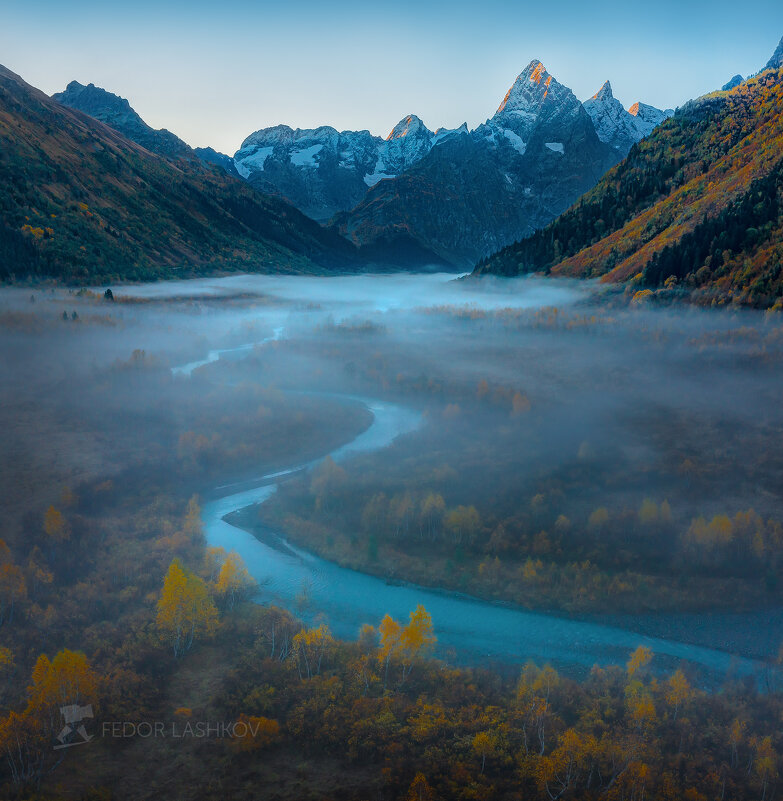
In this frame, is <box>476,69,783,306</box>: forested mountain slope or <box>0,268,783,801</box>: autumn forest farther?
<box>476,69,783,306</box>: forested mountain slope

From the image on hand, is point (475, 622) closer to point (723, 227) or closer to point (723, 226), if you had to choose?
point (723, 226)

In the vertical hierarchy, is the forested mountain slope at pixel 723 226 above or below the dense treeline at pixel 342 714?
above

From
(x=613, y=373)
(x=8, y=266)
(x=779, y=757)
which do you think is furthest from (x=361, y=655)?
(x=8, y=266)

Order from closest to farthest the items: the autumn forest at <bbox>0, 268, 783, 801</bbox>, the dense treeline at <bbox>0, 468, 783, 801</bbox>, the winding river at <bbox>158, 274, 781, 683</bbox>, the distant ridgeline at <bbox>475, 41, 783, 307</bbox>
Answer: the dense treeline at <bbox>0, 468, 783, 801</bbox> → the autumn forest at <bbox>0, 268, 783, 801</bbox> → the winding river at <bbox>158, 274, 781, 683</bbox> → the distant ridgeline at <bbox>475, 41, 783, 307</bbox>

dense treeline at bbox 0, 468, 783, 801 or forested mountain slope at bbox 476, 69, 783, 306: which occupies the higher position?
forested mountain slope at bbox 476, 69, 783, 306

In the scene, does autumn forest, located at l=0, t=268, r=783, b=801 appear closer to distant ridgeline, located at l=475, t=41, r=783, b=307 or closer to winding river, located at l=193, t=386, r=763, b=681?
winding river, located at l=193, t=386, r=763, b=681

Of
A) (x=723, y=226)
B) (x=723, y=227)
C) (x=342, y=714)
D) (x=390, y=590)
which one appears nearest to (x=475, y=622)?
(x=390, y=590)

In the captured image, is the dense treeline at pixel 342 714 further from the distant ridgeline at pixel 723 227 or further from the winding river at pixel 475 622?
the distant ridgeline at pixel 723 227

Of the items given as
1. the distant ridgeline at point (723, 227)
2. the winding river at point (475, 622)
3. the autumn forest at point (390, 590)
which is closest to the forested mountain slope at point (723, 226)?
the distant ridgeline at point (723, 227)

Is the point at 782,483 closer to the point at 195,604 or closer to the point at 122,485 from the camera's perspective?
the point at 195,604

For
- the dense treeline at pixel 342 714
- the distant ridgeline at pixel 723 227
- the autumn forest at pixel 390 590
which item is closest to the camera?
the dense treeline at pixel 342 714

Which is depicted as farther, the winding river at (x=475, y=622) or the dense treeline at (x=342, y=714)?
the winding river at (x=475, y=622)

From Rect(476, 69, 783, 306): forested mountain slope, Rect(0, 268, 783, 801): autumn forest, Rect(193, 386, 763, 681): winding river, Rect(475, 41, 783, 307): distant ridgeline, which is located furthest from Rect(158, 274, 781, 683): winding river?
Rect(475, 41, 783, 307): distant ridgeline
